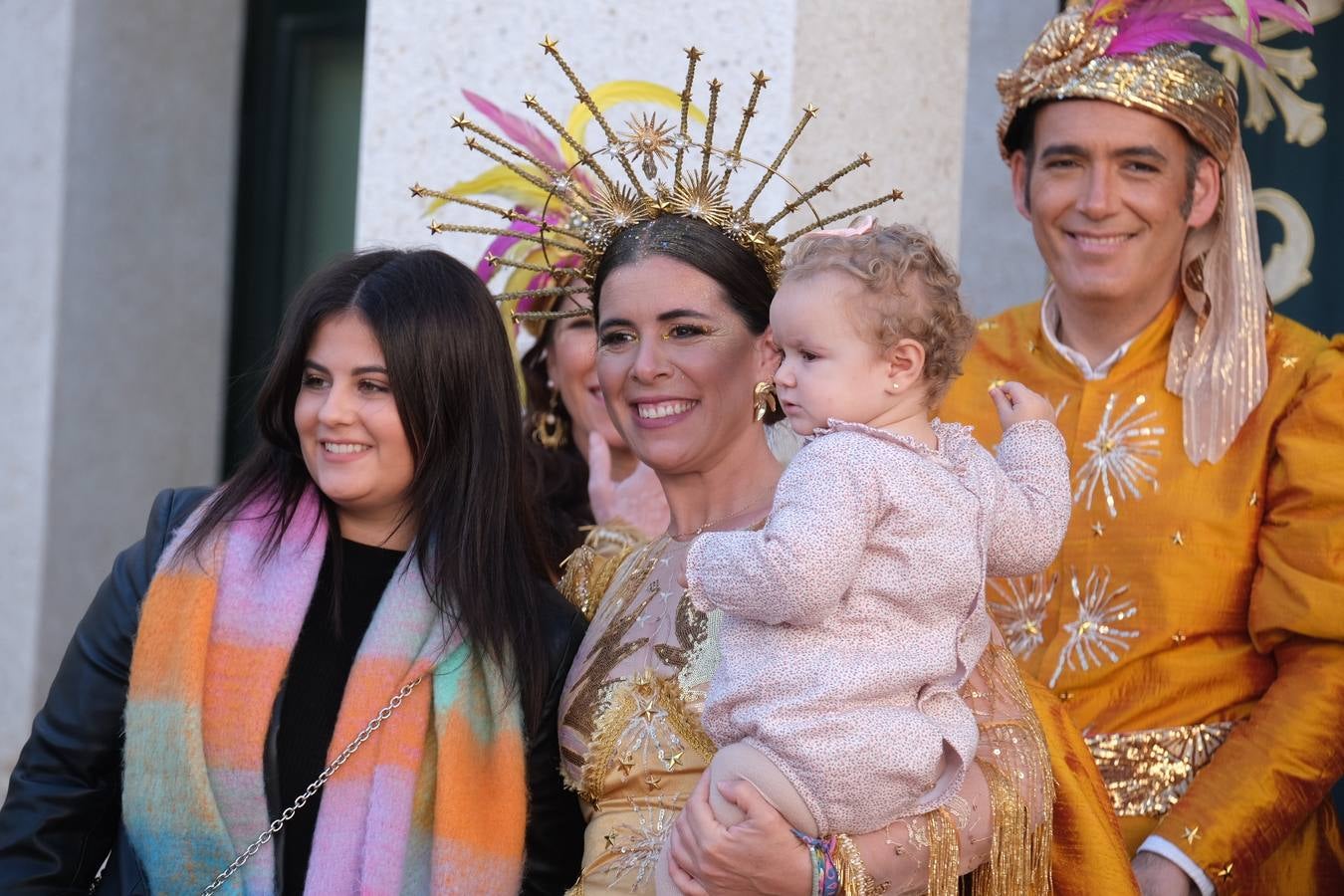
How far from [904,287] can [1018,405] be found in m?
0.37

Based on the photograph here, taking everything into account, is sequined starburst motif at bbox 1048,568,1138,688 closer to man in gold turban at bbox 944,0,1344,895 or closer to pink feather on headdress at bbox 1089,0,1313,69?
man in gold turban at bbox 944,0,1344,895

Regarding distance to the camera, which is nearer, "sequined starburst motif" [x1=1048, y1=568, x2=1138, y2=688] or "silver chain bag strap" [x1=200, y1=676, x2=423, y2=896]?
"silver chain bag strap" [x1=200, y1=676, x2=423, y2=896]

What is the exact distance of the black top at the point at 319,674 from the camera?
111 inches

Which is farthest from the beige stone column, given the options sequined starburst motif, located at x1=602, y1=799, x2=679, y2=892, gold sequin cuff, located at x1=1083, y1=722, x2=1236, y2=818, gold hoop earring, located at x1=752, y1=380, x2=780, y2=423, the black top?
gold sequin cuff, located at x1=1083, y1=722, x2=1236, y2=818

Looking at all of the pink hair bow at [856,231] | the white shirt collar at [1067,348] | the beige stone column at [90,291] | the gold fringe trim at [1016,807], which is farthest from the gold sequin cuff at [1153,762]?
the beige stone column at [90,291]

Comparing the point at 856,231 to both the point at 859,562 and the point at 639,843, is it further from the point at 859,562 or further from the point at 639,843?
the point at 639,843

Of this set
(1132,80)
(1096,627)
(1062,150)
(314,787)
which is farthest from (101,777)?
(1132,80)

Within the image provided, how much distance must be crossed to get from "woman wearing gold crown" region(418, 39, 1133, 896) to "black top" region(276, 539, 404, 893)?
377mm

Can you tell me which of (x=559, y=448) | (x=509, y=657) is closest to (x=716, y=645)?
(x=509, y=657)

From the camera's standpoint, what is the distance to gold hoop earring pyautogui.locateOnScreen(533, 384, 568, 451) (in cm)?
433

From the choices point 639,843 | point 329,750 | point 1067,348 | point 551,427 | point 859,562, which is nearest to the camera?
point 859,562

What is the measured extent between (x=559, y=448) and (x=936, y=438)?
6.01 feet

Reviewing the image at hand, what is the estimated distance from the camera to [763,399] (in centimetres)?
307

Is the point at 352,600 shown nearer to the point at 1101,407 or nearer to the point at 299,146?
the point at 1101,407
